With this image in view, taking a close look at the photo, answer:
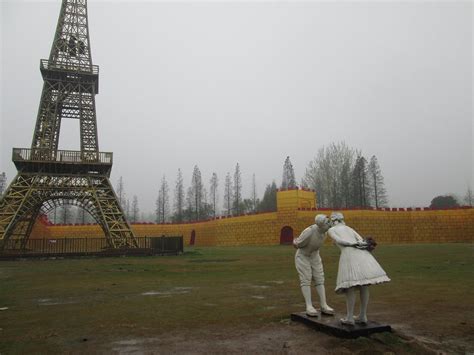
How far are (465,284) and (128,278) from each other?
10.7 meters

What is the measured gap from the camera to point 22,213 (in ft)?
87.6

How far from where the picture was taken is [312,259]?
22.7 ft

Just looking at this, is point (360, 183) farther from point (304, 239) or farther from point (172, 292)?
point (304, 239)

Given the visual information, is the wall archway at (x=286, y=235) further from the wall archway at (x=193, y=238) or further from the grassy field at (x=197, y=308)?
the grassy field at (x=197, y=308)

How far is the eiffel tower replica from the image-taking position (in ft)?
89.2

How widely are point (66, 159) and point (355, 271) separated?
88.6 feet

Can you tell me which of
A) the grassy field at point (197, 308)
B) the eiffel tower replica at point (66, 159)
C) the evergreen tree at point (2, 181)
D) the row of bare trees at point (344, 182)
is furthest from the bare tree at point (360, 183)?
the evergreen tree at point (2, 181)

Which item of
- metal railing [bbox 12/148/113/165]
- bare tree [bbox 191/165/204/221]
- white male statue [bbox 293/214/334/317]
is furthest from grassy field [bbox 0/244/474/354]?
bare tree [bbox 191/165/204/221]

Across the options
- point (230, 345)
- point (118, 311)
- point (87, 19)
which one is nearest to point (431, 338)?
point (230, 345)

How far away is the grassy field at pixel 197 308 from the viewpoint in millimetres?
5816

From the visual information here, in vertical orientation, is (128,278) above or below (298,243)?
below

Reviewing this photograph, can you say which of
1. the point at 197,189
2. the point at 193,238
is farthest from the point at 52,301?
the point at 197,189

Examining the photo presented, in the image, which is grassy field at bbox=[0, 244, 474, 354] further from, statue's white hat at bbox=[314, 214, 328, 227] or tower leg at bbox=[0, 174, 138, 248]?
tower leg at bbox=[0, 174, 138, 248]

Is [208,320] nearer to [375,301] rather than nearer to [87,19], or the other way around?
[375,301]
